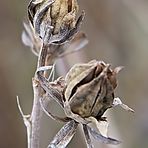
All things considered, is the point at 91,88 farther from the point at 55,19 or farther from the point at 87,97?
the point at 55,19

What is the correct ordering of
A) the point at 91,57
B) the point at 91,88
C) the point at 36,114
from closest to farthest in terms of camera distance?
the point at 91,88 → the point at 36,114 → the point at 91,57

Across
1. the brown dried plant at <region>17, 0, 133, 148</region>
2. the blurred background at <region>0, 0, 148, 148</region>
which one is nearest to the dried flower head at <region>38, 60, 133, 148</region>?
the brown dried plant at <region>17, 0, 133, 148</region>

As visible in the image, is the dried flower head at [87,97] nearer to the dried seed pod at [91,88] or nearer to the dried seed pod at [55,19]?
the dried seed pod at [91,88]

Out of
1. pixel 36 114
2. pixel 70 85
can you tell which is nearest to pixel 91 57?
pixel 36 114

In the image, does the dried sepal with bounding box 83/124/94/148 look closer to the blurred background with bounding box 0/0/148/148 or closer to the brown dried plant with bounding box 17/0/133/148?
the brown dried plant with bounding box 17/0/133/148

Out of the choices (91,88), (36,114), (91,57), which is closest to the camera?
(91,88)

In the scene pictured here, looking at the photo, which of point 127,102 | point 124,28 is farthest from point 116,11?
point 127,102
